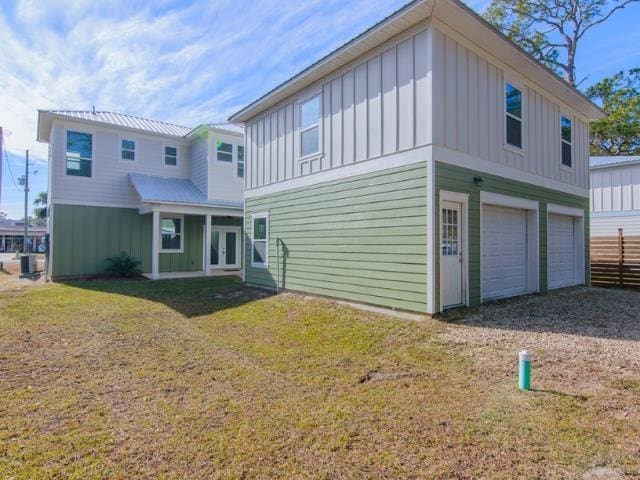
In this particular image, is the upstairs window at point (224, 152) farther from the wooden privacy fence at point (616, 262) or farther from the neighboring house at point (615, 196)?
the neighboring house at point (615, 196)

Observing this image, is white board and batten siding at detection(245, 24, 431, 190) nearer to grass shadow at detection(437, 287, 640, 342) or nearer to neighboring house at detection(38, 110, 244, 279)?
grass shadow at detection(437, 287, 640, 342)

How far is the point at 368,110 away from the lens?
7.69 metres

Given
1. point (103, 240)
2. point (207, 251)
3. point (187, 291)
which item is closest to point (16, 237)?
point (103, 240)

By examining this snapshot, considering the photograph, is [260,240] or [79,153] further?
[79,153]

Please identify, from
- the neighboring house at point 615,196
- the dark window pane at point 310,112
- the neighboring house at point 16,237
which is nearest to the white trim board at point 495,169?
the dark window pane at point 310,112

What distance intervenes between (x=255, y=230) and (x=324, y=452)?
8.99 m

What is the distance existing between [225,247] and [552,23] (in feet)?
72.8

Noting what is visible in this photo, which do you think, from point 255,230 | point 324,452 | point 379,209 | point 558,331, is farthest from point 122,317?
point 558,331

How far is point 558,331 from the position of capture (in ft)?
19.7

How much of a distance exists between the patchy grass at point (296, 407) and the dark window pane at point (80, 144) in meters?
9.68

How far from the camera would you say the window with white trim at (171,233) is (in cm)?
1565

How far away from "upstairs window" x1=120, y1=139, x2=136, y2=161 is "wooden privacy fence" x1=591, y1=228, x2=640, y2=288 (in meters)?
17.5

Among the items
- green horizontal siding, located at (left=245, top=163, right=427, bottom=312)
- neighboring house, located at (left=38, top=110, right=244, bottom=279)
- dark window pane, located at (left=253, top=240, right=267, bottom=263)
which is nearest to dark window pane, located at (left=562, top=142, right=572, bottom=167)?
green horizontal siding, located at (left=245, top=163, right=427, bottom=312)

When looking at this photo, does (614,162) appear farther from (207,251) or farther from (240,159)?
(207,251)
